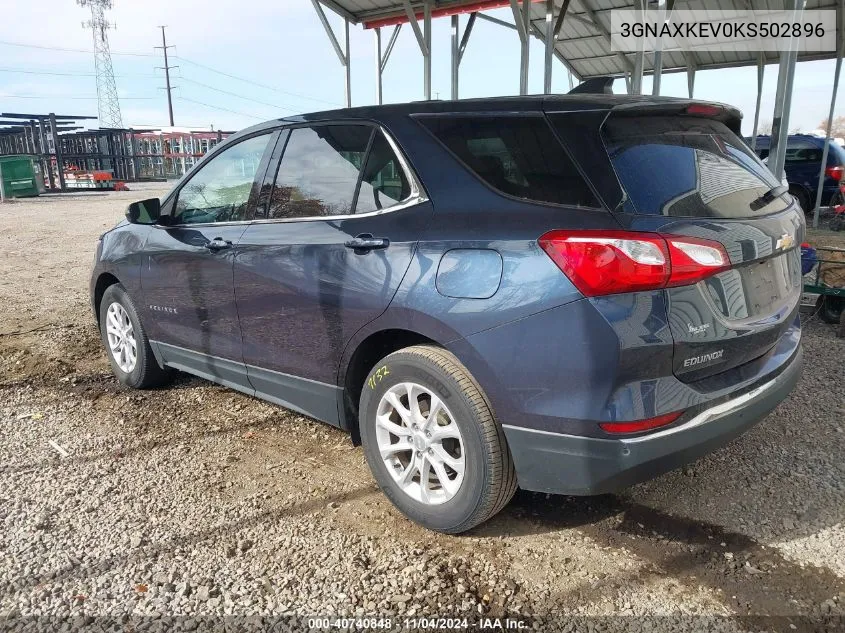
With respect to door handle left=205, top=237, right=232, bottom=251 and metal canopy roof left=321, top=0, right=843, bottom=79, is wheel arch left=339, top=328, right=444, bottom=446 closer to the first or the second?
door handle left=205, top=237, right=232, bottom=251

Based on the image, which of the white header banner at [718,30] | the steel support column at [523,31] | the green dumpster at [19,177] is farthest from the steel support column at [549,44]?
the green dumpster at [19,177]

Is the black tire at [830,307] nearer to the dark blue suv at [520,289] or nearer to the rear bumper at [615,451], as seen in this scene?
the dark blue suv at [520,289]

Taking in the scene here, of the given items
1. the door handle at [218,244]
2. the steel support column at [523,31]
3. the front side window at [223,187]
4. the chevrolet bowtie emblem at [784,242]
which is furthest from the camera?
the steel support column at [523,31]

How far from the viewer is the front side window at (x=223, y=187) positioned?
11.4 ft

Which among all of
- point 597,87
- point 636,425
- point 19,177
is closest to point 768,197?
point 597,87

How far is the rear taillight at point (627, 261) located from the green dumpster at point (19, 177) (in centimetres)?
2821

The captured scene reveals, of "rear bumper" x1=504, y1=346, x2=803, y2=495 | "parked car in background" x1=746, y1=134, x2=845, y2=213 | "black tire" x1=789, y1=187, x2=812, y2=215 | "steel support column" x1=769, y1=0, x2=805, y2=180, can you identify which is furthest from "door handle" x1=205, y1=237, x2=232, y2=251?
"black tire" x1=789, y1=187, x2=812, y2=215

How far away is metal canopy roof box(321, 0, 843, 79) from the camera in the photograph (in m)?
12.9

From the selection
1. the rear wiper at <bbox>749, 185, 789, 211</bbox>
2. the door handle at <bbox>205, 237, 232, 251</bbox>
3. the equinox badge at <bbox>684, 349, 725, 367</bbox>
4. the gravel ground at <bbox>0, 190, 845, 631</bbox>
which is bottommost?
the gravel ground at <bbox>0, 190, 845, 631</bbox>

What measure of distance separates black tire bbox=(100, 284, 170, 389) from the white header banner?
10.8m

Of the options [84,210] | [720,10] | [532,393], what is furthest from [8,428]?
[84,210]

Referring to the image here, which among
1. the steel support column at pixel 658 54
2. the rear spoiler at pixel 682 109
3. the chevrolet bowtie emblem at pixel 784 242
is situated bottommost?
the chevrolet bowtie emblem at pixel 784 242

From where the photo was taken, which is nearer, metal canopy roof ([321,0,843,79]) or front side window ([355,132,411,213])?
front side window ([355,132,411,213])

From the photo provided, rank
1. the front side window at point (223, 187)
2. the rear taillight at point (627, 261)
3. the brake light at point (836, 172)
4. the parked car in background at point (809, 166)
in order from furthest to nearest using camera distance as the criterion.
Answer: the parked car in background at point (809, 166) → the brake light at point (836, 172) → the front side window at point (223, 187) → the rear taillight at point (627, 261)
